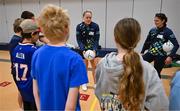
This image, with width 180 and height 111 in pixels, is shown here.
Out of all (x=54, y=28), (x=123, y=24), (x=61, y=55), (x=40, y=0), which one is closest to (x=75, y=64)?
(x=61, y=55)

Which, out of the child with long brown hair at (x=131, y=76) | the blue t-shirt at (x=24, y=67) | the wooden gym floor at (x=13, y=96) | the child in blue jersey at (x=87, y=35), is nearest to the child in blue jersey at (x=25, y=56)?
the blue t-shirt at (x=24, y=67)

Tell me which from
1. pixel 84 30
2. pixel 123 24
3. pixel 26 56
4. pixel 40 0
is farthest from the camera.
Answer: pixel 40 0

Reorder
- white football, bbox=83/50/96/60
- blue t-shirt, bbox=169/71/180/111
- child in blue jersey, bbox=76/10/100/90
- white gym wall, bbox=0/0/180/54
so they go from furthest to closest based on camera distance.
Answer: white gym wall, bbox=0/0/180/54 → child in blue jersey, bbox=76/10/100/90 → white football, bbox=83/50/96/60 → blue t-shirt, bbox=169/71/180/111

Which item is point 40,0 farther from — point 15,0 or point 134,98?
point 134,98

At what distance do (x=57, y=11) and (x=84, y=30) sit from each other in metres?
2.96

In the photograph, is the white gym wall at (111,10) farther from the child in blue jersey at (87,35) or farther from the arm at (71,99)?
the arm at (71,99)

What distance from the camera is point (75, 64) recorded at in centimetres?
144

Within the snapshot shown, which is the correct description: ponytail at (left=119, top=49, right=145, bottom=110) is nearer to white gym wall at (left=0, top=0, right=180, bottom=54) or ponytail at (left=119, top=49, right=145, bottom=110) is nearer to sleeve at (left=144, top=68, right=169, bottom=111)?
sleeve at (left=144, top=68, right=169, bottom=111)

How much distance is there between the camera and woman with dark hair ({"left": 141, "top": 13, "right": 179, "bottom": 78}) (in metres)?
3.79

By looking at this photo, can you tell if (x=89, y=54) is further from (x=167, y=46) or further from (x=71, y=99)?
(x=71, y=99)

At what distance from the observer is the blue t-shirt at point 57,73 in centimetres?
145

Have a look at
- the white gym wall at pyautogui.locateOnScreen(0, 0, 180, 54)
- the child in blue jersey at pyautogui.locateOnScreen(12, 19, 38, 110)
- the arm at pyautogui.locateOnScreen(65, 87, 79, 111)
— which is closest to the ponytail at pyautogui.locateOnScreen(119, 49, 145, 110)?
the arm at pyautogui.locateOnScreen(65, 87, 79, 111)

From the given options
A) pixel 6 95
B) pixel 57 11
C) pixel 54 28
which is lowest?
pixel 6 95

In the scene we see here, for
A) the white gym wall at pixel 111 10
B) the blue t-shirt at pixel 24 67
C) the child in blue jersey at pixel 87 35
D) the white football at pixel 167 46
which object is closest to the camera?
the blue t-shirt at pixel 24 67
